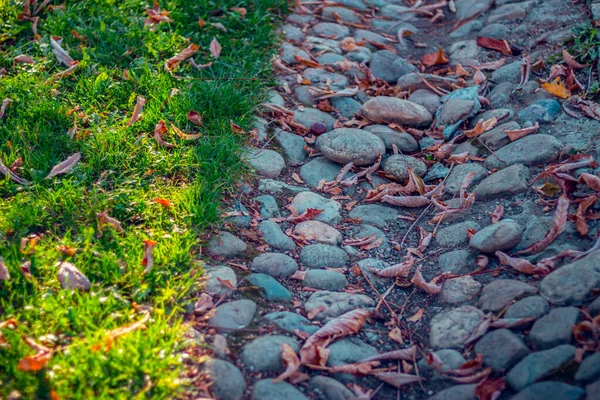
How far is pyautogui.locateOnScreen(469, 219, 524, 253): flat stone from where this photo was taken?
2611 millimetres

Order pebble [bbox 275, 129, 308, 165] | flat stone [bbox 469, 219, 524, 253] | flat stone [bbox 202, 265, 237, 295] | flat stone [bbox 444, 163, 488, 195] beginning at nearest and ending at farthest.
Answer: flat stone [bbox 202, 265, 237, 295] → flat stone [bbox 469, 219, 524, 253] → flat stone [bbox 444, 163, 488, 195] → pebble [bbox 275, 129, 308, 165]

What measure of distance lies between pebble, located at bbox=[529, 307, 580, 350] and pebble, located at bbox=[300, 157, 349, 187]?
143 centimetres

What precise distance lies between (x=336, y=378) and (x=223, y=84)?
1965 millimetres

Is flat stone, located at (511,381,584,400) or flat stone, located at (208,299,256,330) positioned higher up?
flat stone, located at (511,381,584,400)

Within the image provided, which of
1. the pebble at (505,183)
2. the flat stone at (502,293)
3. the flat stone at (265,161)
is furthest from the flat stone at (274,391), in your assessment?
the pebble at (505,183)

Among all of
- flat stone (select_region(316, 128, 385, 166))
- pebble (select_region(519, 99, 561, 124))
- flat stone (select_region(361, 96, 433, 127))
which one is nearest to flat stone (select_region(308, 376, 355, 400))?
flat stone (select_region(316, 128, 385, 166))

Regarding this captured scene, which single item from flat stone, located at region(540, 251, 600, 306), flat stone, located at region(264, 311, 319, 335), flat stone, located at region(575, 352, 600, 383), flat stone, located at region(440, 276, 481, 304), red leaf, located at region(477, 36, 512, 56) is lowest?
flat stone, located at region(264, 311, 319, 335)

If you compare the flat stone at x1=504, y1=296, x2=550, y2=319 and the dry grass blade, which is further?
the dry grass blade

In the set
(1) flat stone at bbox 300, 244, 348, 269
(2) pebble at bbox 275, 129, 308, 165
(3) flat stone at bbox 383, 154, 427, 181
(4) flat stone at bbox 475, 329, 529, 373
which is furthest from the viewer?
(2) pebble at bbox 275, 129, 308, 165

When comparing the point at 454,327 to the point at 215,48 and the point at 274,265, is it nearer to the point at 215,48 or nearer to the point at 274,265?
the point at 274,265

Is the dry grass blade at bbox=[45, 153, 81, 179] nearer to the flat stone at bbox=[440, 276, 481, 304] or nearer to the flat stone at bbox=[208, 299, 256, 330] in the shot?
the flat stone at bbox=[208, 299, 256, 330]

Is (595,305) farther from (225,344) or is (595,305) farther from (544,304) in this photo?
(225,344)

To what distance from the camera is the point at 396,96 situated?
3.85m

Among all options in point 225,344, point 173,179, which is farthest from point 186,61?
point 225,344
